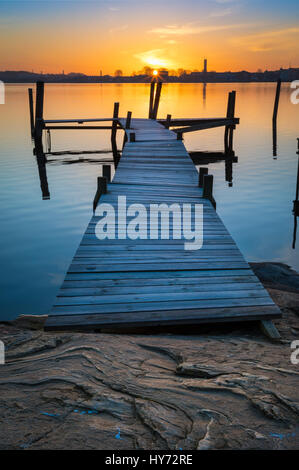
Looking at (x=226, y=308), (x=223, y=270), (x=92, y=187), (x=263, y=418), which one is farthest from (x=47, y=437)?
(x=92, y=187)

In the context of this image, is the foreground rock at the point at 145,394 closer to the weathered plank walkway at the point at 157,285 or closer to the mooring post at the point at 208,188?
the weathered plank walkway at the point at 157,285

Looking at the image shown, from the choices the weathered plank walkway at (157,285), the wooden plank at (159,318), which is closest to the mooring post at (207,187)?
the weathered plank walkway at (157,285)

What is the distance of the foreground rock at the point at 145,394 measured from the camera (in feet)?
7.23

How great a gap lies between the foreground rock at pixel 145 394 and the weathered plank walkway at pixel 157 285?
289 mm

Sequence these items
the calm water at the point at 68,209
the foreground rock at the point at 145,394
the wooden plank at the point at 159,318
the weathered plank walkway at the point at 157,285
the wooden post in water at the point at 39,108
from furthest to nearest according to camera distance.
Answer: the wooden post in water at the point at 39,108 < the calm water at the point at 68,209 < the weathered plank walkway at the point at 157,285 < the wooden plank at the point at 159,318 < the foreground rock at the point at 145,394

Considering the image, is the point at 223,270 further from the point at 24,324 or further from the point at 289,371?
the point at 24,324

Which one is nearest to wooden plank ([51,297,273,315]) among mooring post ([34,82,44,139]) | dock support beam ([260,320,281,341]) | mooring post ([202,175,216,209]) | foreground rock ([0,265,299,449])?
dock support beam ([260,320,281,341])

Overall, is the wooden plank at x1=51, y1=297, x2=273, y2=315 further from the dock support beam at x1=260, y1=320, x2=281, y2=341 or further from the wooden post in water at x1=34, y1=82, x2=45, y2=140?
the wooden post in water at x1=34, y1=82, x2=45, y2=140

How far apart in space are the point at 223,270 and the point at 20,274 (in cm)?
450

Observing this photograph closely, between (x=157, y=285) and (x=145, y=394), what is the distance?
6.53 ft

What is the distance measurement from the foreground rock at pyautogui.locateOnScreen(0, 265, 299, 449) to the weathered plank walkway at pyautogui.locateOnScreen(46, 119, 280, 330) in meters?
0.29

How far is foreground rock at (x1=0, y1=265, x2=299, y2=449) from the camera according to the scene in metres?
2.21

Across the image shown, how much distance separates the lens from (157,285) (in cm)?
456

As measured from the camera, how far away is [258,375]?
2.92 m
